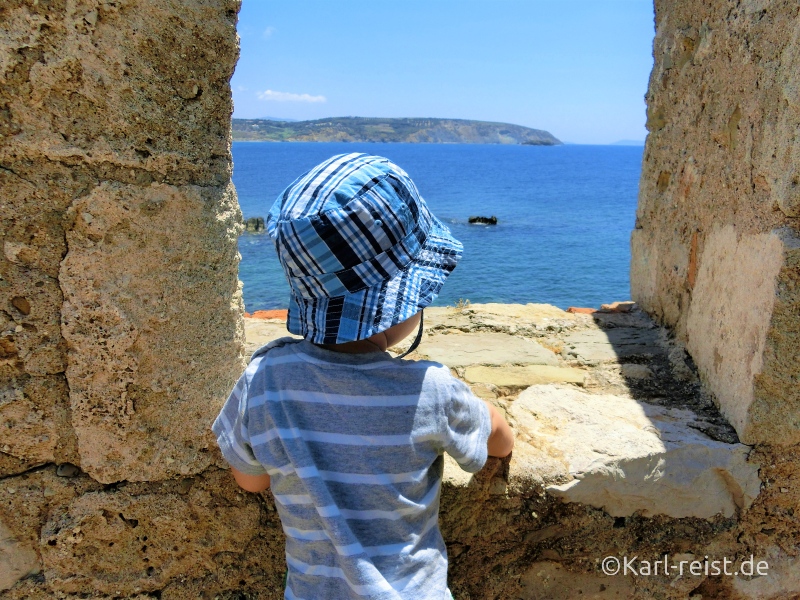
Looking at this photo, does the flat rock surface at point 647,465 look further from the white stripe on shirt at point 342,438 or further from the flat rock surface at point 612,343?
the white stripe on shirt at point 342,438

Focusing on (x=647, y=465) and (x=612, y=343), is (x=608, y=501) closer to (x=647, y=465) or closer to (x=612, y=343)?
(x=647, y=465)

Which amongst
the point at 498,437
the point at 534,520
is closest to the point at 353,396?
the point at 498,437

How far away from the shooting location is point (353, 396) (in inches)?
55.5

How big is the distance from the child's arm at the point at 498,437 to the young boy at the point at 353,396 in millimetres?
222

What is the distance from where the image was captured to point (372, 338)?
1.47 m

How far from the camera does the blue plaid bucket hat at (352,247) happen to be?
132 cm

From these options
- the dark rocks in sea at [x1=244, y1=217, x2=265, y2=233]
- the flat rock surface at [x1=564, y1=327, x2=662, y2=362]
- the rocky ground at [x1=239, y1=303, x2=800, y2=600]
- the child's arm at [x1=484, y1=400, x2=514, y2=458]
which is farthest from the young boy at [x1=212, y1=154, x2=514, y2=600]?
the dark rocks in sea at [x1=244, y1=217, x2=265, y2=233]

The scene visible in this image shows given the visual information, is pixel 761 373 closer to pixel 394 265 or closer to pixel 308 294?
pixel 394 265

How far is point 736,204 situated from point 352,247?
5.45 ft

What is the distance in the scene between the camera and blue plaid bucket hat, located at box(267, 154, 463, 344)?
1324mm

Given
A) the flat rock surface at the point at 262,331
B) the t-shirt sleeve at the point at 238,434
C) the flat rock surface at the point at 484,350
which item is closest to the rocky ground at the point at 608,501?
the flat rock surface at the point at 484,350

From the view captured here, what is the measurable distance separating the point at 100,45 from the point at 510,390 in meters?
1.88

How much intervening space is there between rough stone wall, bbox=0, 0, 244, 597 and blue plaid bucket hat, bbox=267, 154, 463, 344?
0.48m

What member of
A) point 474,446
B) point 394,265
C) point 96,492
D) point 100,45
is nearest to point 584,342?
point 474,446
